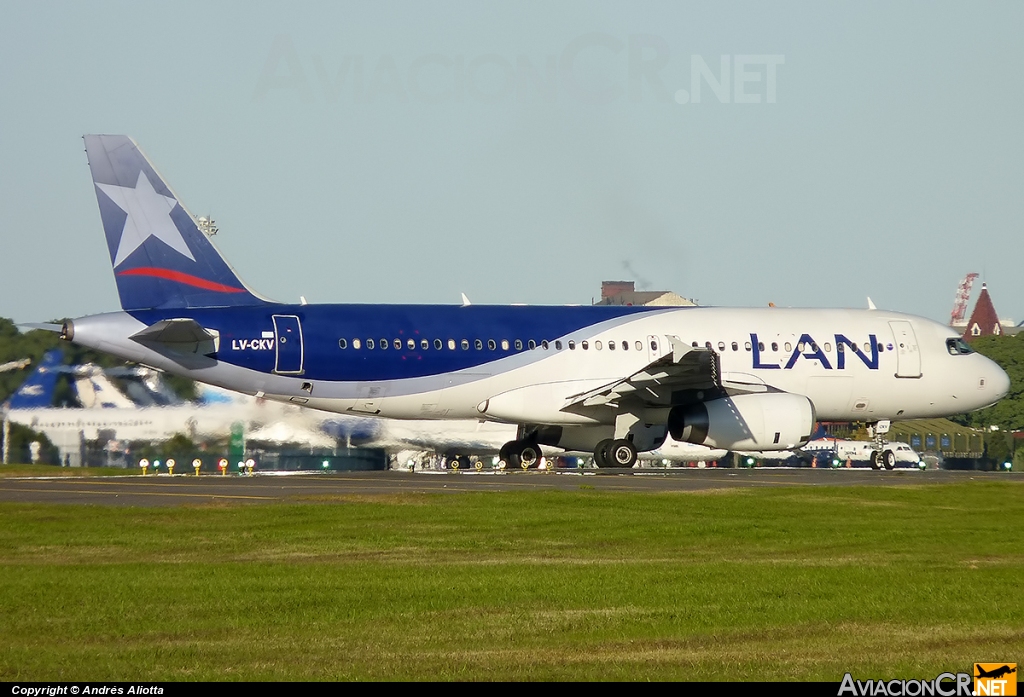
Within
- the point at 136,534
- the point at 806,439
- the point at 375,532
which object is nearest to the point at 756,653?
the point at 375,532

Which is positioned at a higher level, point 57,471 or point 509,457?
point 509,457

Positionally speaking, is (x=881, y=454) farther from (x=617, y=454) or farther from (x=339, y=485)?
(x=339, y=485)

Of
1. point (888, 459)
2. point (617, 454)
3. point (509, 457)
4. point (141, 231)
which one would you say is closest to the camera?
point (141, 231)

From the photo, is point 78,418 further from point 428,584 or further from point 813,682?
point 813,682

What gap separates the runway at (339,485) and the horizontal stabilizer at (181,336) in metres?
2.91

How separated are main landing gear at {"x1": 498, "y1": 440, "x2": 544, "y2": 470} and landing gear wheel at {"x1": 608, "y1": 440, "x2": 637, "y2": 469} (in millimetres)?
3097

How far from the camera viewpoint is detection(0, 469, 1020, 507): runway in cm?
2328

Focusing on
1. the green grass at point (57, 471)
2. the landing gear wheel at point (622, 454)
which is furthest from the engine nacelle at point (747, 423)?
the green grass at point (57, 471)

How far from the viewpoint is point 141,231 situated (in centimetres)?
3094

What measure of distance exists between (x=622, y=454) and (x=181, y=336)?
11.6 metres

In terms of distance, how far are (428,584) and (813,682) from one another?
5.49 m

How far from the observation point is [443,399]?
33344 millimetres

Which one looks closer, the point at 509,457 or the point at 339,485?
the point at 339,485

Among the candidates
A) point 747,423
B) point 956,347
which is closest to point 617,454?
point 747,423
